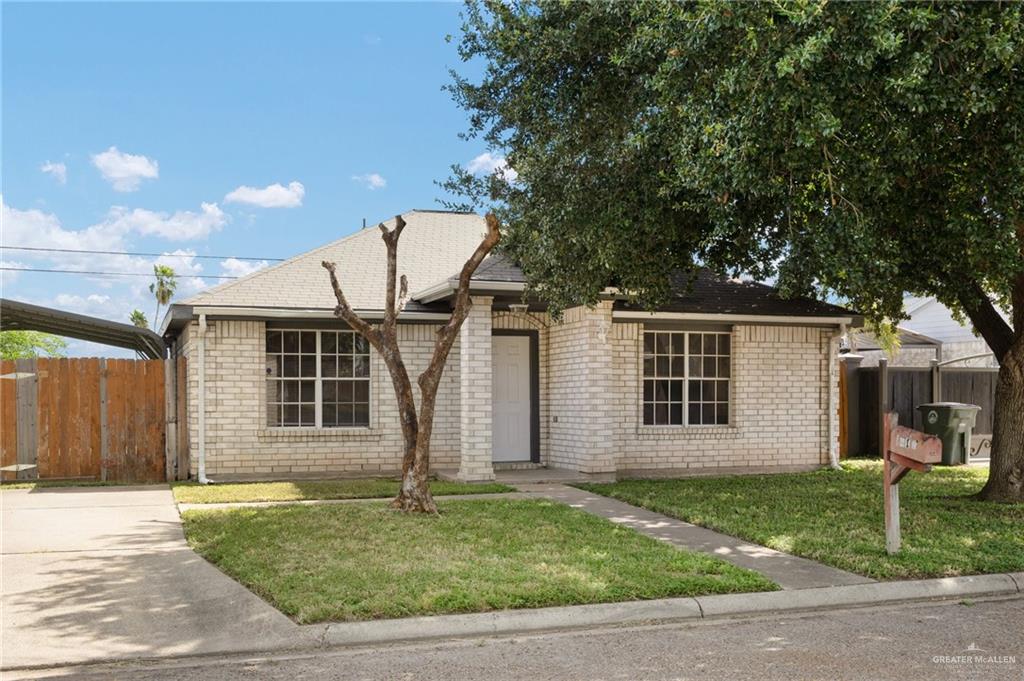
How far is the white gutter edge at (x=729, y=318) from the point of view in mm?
16031

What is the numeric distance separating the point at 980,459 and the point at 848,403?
116 inches

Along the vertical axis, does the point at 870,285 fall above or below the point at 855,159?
below

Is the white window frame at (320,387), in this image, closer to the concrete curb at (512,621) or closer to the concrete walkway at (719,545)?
the concrete walkway at (719,545)

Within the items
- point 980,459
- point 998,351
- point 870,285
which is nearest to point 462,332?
point 870,285

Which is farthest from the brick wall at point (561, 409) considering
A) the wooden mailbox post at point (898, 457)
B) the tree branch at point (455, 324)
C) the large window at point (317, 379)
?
the wooden mailbox post at point (898, 457)

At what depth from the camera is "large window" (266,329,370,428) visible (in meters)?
15.8

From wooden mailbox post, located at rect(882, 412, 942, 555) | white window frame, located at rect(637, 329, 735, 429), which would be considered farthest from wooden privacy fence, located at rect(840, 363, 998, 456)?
wooden mailbox post, located at rect(882, 412, 942, 555)

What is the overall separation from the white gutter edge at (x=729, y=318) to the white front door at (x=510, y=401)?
2.02 meters

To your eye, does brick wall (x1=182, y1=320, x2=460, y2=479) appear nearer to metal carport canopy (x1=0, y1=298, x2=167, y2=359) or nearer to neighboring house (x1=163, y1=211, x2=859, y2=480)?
neighboring house (x1=163, y1=211, x2=859, y2=480)

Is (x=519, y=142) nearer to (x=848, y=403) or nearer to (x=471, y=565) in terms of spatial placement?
(x=471, y=565)

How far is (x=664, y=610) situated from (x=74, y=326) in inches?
594

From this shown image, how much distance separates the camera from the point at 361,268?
55.4 ft

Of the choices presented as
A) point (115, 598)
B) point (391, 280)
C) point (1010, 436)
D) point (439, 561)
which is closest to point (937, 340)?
point (1010, 436)

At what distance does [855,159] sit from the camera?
9156mm
